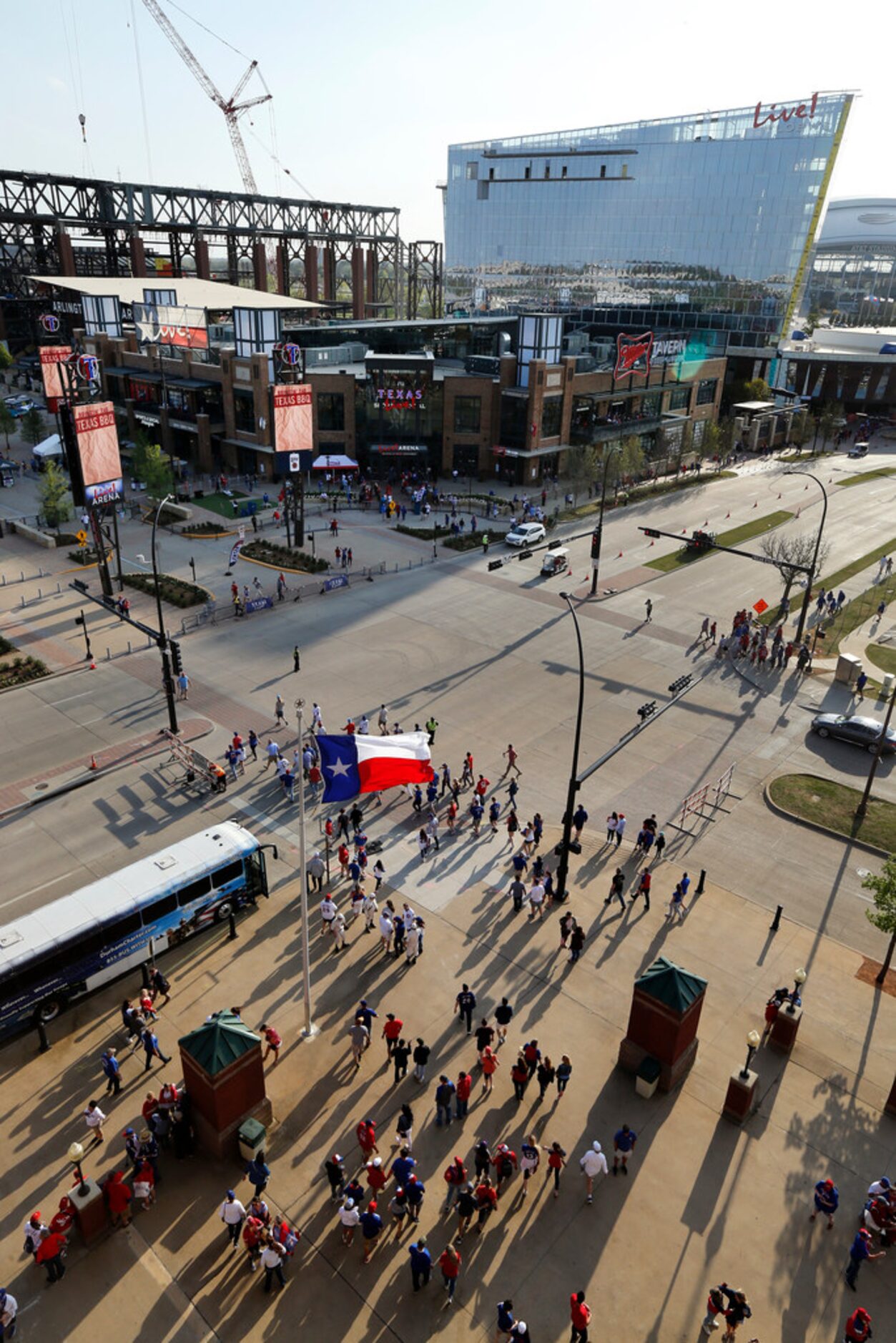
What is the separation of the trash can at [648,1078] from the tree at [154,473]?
168 ft

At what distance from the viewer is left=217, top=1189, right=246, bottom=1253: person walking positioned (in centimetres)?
1434

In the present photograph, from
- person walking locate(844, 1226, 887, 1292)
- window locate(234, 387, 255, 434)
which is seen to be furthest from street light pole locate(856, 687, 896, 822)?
window locate(234, 387, 255, 434)

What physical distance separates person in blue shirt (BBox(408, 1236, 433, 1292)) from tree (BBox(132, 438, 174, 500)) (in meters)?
53.1

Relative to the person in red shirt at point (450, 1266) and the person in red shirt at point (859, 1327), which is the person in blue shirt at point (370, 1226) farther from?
the person in red shirt at point (859, 1327)

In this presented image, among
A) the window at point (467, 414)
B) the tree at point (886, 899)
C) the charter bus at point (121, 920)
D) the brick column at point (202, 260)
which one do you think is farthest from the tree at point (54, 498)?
the brick column at point (202, 260)

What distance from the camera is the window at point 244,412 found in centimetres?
6738

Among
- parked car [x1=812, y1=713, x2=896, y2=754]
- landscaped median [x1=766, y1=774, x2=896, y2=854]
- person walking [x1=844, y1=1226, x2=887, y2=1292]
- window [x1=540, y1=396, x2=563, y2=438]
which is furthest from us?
window [x1=540, y1=396, x2=563, y2=438]

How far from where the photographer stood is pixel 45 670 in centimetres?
3644

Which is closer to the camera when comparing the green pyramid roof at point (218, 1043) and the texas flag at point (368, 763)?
the green pyramid roof at point (218, 1043)

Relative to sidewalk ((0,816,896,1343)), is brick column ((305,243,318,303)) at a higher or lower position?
higher

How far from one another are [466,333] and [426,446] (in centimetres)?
2107

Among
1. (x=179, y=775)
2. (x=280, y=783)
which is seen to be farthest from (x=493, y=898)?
(x=179, y=775)

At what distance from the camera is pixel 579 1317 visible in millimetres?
12961

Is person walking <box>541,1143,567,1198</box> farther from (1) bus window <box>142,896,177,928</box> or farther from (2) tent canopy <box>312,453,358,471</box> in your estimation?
(2) tent canopy <box>312,453,358,471</box>
